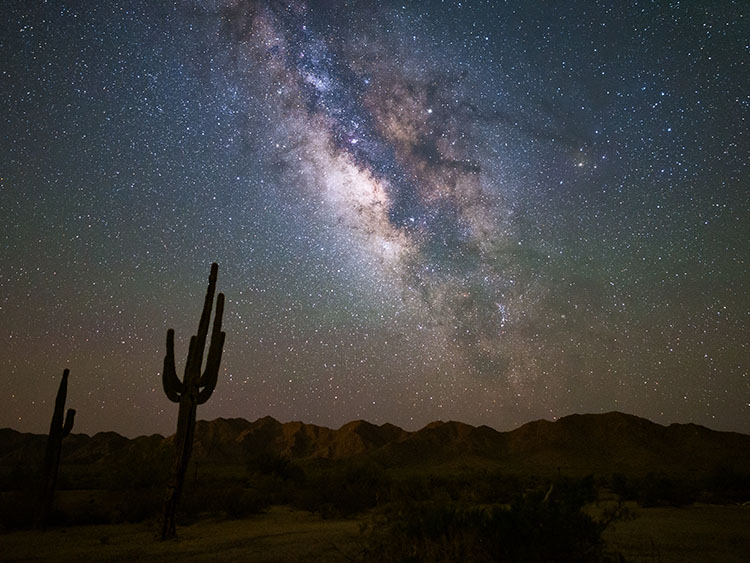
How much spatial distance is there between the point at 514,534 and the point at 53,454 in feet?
46.6

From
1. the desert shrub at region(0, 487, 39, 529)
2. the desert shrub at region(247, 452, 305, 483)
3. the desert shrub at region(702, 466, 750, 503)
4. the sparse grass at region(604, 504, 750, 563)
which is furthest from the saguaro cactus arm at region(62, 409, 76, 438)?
the desert shrub at region(702, 466, 750, 503)

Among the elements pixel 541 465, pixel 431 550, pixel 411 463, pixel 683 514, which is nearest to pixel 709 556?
pixel 431 550

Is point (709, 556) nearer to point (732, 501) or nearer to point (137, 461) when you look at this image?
point (732, 501)

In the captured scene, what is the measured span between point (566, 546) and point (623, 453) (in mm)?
66743

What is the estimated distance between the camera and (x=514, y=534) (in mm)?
7875

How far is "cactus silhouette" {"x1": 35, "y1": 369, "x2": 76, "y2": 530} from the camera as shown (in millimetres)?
15055

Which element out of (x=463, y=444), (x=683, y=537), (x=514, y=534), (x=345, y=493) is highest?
(x=463, y=444)

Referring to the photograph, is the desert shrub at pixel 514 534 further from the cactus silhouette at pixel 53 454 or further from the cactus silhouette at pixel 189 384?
the cactus silhouette at pixel 53 454

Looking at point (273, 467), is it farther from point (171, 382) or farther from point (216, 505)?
point (171, 382)

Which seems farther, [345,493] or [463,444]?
[463,444]

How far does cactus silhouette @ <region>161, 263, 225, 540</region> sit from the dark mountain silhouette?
4706 centimetres

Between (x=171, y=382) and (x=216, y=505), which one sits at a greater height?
(x=171, y=382)

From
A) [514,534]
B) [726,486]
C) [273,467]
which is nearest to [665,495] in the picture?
[726,486]

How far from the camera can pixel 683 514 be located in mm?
18078
